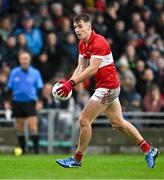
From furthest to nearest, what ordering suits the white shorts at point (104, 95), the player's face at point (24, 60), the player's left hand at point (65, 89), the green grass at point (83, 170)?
1. the player's face at point (24, 60)
2. the white shorts at point (104, 95)
3. the player's left hand at point (65, 89)
4. the green grass at point (83, 170)

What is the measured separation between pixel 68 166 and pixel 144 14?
11.9 metres

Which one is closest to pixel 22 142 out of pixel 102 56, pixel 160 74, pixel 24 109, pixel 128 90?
pixel 24 109

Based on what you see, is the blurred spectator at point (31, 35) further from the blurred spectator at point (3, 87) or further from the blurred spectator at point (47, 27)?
the blurred spectator at point (3, 87)

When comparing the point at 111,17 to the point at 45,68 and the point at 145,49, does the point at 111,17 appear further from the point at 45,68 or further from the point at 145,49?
the point at 45,68

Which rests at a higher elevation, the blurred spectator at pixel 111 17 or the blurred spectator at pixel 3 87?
the blurred spectator at pixel 111 17

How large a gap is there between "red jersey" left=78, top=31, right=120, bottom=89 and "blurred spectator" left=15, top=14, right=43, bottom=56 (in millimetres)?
8389

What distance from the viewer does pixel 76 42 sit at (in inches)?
886

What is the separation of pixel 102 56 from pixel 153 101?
849 centimetres

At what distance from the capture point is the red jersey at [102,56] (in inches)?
505

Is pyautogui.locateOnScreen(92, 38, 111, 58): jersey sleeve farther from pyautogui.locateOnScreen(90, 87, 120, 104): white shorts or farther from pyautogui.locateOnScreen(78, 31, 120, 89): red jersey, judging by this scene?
pyautogui.locateOnScreen(90, 87, 120, 104): white shorts

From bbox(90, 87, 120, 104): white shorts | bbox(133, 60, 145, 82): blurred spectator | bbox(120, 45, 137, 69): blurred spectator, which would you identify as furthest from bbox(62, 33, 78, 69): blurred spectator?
bbox(90, 87, 120, 104): white shorts

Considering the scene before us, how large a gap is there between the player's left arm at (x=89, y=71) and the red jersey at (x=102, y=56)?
80mm

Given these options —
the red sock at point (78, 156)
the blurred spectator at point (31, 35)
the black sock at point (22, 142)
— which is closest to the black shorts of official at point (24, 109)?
the black sock at point (22, 142)

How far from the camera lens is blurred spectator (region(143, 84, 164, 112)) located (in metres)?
21.1
